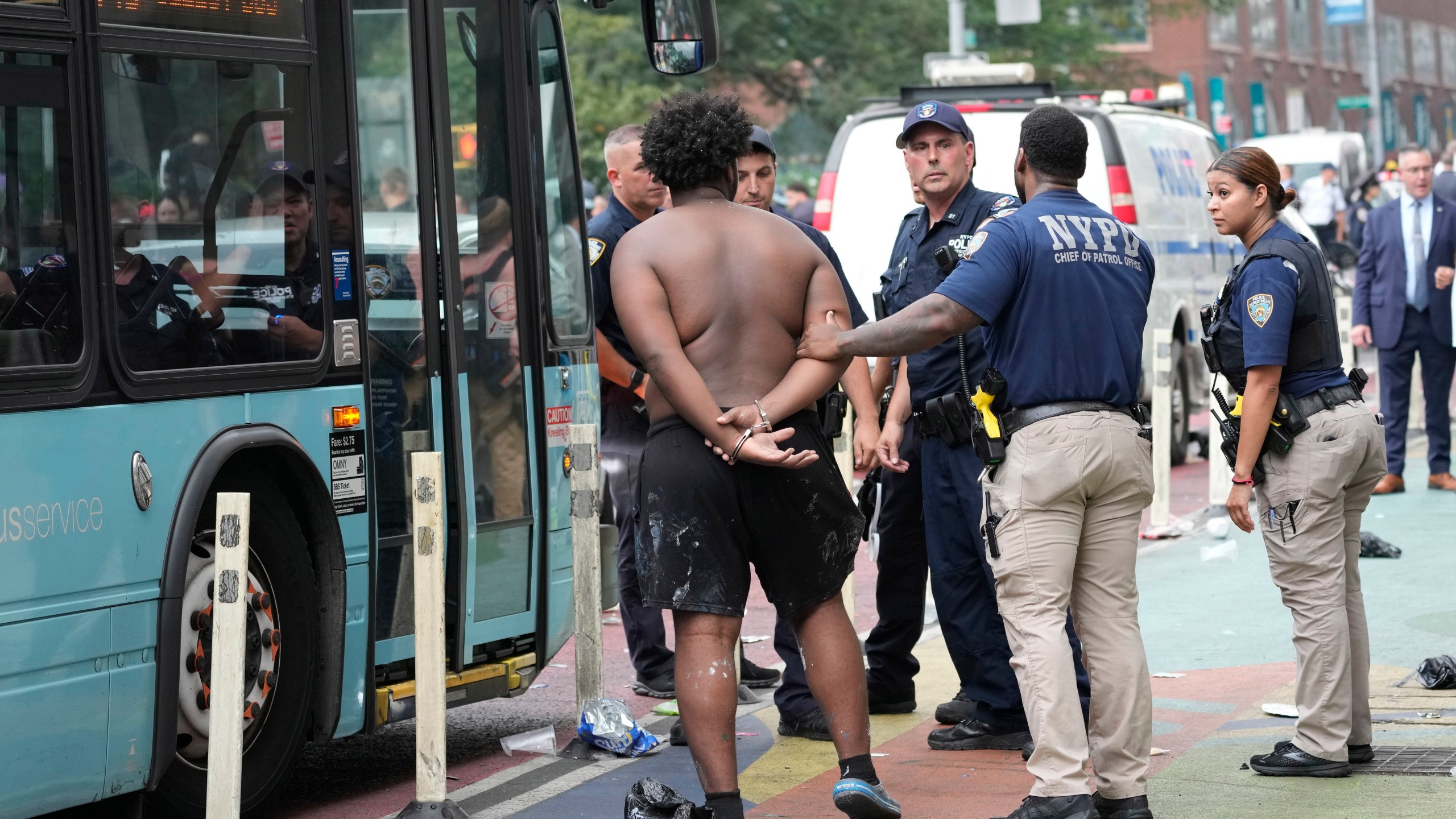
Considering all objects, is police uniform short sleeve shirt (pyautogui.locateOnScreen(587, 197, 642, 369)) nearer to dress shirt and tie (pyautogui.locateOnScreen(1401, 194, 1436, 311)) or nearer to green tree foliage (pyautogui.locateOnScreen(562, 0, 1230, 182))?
dress shirt and tie (pyautogui.locateOnScreen(1401, 194, 1436, 311))

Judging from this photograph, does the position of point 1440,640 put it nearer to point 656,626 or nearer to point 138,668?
point 656,626

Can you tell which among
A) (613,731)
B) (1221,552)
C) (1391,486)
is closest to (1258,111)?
(1391,486)

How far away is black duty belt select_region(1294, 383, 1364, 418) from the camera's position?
5863 mm

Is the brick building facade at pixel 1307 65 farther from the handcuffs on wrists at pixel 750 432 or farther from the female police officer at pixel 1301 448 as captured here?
the handcuffs on wrists at pixel 750 432

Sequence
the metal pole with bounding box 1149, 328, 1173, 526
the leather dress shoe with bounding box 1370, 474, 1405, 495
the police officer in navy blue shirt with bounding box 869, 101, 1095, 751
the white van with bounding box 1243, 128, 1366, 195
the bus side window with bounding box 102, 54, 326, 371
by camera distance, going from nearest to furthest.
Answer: the bus side window with bounding box 102, 54, 326, 371, the police officer in navy blue shirt with bounding box 869, 101, 1095, 751, the metal pole with bounding box 1149, 328, 1173, 526, the leather dress shoe with bounding box 1370, 474, 1405, 495, the white van with bounding box 1243, 128, 1366, 195

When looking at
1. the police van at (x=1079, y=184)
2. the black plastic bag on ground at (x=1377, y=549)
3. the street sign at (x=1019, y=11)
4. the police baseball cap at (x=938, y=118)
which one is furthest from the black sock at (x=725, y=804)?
the street sign at (x=1019, y=11)

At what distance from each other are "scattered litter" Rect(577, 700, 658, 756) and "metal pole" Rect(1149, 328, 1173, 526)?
19.1ft

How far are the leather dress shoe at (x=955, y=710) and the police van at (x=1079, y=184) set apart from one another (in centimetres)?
612

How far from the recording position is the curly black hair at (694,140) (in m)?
5.36

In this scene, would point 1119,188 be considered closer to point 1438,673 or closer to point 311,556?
point 1438,673

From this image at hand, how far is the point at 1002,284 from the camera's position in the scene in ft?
17.2

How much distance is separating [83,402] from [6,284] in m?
0.37

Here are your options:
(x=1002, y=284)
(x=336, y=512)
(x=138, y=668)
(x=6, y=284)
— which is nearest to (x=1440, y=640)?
(x=1002, y=284)

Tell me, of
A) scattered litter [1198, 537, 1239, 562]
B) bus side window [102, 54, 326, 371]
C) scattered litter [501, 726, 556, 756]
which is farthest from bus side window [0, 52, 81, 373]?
scattered litter [1198, 537, 1239, 562]
